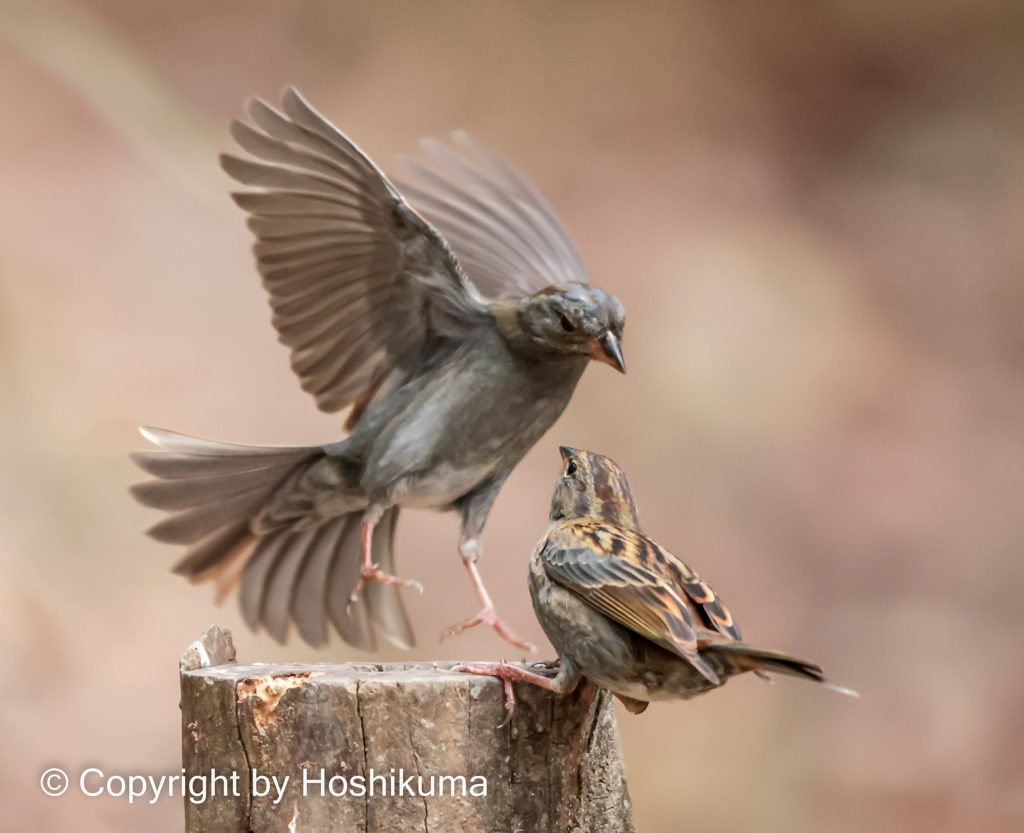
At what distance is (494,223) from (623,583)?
5.55 ft

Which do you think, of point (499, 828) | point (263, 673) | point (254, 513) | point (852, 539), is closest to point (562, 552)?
point (499, 828)

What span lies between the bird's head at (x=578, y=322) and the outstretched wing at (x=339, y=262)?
21 cm

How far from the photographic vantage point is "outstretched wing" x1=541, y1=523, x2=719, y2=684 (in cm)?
160

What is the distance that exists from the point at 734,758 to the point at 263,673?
2.36 metres

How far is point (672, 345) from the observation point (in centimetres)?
421

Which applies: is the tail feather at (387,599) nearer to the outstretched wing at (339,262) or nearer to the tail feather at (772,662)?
the outstretched wing at (339,262)

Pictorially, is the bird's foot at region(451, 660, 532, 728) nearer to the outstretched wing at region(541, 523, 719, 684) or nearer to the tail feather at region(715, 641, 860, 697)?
the outstretched wing at region(541, 523, 719, 684)

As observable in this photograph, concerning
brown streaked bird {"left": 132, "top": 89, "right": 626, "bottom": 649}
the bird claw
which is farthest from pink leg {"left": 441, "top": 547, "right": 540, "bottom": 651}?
the bird claw

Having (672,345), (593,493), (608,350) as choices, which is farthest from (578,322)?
(672,345)

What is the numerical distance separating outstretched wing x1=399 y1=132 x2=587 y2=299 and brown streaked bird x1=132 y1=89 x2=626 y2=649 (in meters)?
0.42

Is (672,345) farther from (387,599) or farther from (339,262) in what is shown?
(339,262)

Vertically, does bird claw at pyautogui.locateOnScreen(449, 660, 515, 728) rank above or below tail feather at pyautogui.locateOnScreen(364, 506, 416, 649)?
below

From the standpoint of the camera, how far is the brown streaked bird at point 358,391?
2.45 meters

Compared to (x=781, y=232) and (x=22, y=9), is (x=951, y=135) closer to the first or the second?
(x=781, y=232)
